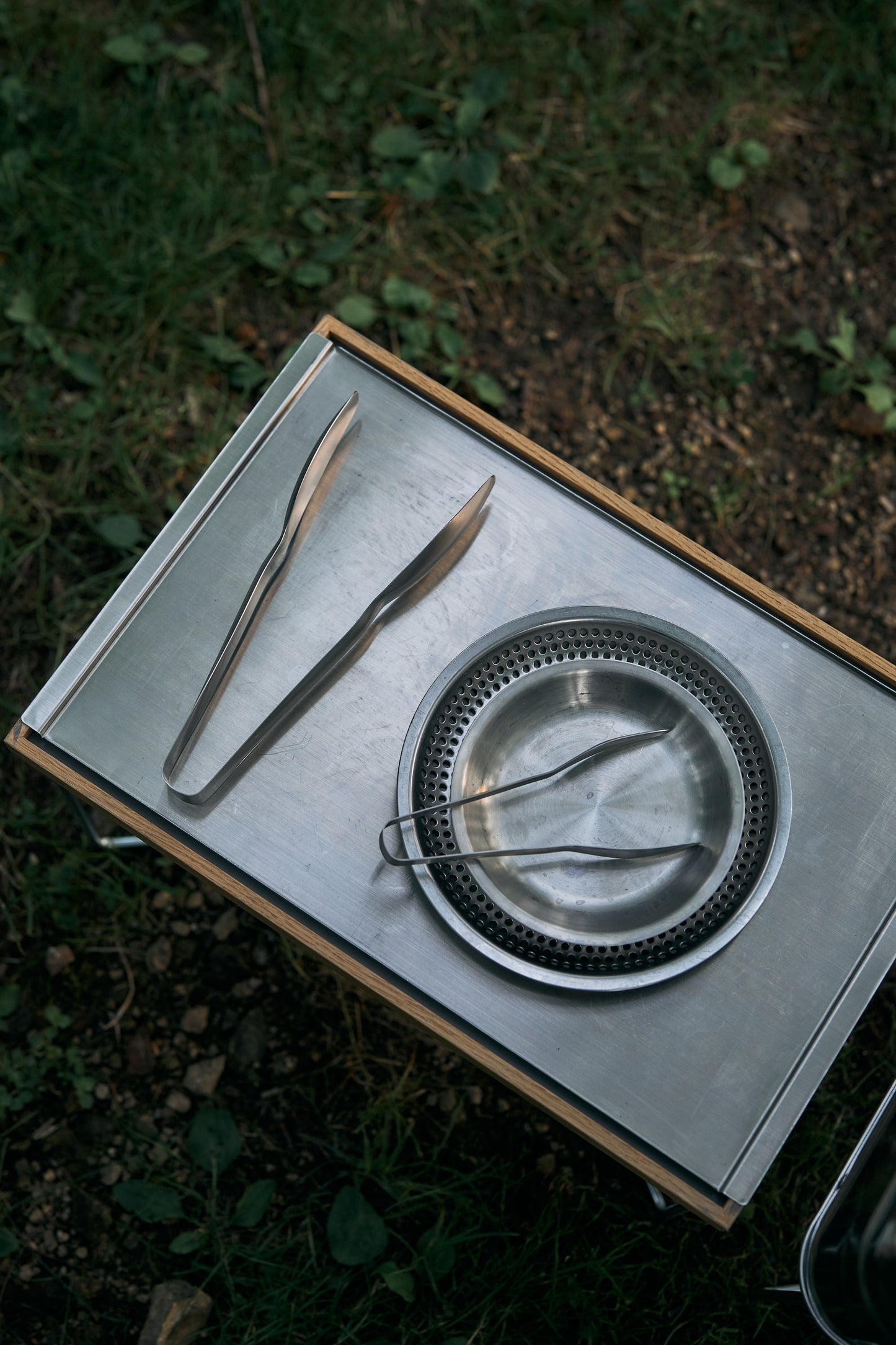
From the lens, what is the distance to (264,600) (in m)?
1.14

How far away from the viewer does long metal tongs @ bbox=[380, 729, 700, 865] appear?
1030 millimetres

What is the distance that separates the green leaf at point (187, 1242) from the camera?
4.66ft

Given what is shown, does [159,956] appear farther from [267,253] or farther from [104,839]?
[267,253]

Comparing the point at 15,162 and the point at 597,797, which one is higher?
the point at 15,162

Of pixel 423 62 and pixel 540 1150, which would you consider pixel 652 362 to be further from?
pixel 540 1150

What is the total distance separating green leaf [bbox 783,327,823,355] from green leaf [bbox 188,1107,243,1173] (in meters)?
1.47

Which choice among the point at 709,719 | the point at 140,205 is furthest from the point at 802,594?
the point at 140,205

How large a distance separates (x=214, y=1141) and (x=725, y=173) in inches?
67.7

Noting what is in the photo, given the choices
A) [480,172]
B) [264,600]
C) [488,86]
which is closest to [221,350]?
[480,172]

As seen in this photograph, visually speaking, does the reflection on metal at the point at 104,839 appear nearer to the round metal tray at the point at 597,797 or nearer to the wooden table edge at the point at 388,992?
the wooden table edge at the point at 388,992

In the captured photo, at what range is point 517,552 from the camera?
1.16 metres

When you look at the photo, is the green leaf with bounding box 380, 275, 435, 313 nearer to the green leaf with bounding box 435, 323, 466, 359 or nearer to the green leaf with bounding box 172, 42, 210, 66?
the green leaf with bounding box 435, 323, 466, 359

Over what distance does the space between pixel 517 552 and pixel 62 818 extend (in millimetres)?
825

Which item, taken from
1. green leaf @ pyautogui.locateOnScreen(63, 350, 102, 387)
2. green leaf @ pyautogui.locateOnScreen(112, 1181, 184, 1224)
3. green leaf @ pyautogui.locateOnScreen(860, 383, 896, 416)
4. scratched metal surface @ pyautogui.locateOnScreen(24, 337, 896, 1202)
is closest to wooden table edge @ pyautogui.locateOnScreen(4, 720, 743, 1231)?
scratched metal surface @ pyautogui.locateOnScreen(24, 337, 896, 1202)
